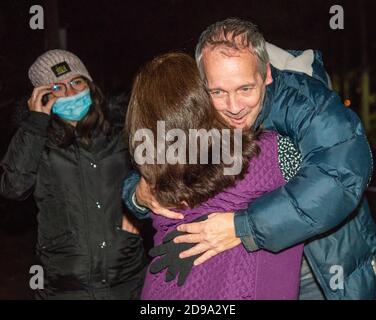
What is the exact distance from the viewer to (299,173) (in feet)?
6.33

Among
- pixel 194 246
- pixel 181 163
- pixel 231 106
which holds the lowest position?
pixel 194 246

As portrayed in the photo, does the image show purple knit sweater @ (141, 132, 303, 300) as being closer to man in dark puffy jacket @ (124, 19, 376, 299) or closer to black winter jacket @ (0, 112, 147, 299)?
man in dark puffy jacket @ (124, 19, 376, 299)

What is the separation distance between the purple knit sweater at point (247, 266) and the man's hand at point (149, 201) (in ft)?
0.19

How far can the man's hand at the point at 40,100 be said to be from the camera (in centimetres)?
325

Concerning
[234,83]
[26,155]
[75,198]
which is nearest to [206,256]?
[234,83]

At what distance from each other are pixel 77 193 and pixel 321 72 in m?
1.50

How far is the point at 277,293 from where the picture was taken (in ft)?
6.39

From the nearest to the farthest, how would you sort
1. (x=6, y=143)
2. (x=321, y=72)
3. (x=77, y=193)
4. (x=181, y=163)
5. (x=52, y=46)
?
1. (x=181, y=163)
2. (x=321, y=72)
3. (x=77, y=193)
4. (x=52, y=46)
5. (x=6, y=143)

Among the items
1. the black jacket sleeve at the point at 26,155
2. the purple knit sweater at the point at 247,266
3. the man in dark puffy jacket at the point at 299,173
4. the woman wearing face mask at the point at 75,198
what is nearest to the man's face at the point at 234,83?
the man in dark puffy jacket at the point at 299,173

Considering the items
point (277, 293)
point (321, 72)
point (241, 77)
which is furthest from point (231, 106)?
point (277, 293)

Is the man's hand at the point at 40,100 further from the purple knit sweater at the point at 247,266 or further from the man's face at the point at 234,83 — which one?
the purple knit sweater at the point at 247,266

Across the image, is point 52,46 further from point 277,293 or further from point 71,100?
point 277,293

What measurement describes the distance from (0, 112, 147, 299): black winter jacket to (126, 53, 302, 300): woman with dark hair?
1.26m

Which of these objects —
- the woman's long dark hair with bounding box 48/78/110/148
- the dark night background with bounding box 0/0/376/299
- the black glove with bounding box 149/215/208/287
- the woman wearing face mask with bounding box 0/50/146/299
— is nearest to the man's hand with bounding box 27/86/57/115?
the woman wearing face mask with bounding box 0/50/146/299
